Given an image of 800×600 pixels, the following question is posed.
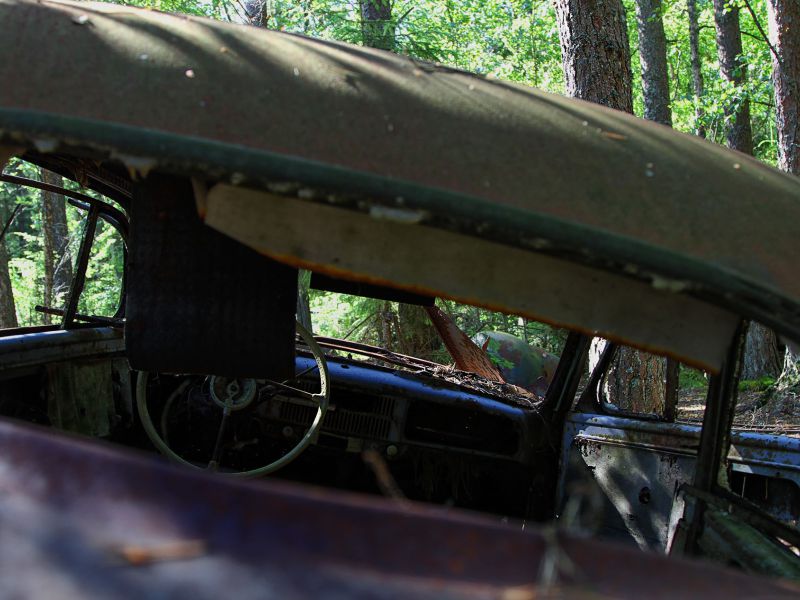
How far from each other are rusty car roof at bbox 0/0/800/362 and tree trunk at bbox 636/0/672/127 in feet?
44.0

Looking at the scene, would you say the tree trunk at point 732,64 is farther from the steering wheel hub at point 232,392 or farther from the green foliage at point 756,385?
the steering wheel hub at point 232,392

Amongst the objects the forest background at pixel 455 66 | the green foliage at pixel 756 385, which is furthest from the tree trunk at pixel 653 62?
the green foliage at pixel 756 385

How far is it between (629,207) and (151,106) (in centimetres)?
94

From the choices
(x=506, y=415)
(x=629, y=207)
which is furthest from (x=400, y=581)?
(x=506, y=415)

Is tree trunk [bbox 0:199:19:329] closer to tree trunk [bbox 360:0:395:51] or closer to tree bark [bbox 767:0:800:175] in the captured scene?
tree trunk [bbox 360:0:395:51]

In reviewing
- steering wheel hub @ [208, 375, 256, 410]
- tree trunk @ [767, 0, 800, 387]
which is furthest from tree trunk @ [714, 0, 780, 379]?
steering wheel hub @ [208, 375, 256, 410]

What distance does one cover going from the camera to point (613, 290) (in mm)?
1772

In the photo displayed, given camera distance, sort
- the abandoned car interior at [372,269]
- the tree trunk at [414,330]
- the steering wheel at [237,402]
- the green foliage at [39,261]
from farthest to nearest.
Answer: the tree trunk at [414,330]
the green foliage at [39,261]
the steering wheel at [237,402]
the abandoned car interior at [372,269]

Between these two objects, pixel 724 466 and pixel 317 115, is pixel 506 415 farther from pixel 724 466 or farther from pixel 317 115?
pixel 317 115

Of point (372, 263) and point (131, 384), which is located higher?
point (372, 263)

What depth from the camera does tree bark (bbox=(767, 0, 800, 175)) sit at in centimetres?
854

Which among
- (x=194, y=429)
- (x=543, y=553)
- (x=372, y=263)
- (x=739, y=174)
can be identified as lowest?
(x=194, y=429)

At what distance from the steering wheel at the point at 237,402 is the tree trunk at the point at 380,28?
8.61m

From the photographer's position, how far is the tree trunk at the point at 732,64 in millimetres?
13922
